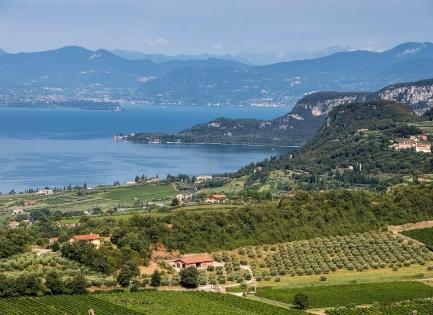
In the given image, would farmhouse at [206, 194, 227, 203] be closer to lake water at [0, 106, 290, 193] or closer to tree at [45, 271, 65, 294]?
lake water at [0, 106, 290, 193]

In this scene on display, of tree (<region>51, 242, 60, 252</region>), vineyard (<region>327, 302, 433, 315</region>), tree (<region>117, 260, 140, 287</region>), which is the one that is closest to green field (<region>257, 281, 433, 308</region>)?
vineyard (<region>327, 302, 433, 315</region>)

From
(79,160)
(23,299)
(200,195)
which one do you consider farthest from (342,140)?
(23,299)

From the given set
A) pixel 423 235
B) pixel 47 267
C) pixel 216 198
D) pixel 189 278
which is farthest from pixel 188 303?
pixel 216 198

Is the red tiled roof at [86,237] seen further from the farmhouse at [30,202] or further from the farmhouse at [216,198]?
the farmhouse at [30,202]

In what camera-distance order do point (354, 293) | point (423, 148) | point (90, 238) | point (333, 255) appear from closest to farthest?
point (354, 293)
point (90, 238)
point (333, 255)
point (423, 148)

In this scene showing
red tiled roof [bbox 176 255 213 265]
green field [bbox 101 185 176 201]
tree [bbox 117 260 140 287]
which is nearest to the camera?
tree [bbox 117 260 140 287]

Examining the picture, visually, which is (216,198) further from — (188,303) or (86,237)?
(188,303)

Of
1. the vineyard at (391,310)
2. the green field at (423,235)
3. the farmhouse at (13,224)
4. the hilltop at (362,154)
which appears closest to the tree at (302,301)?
the vineyard at (391,310)
